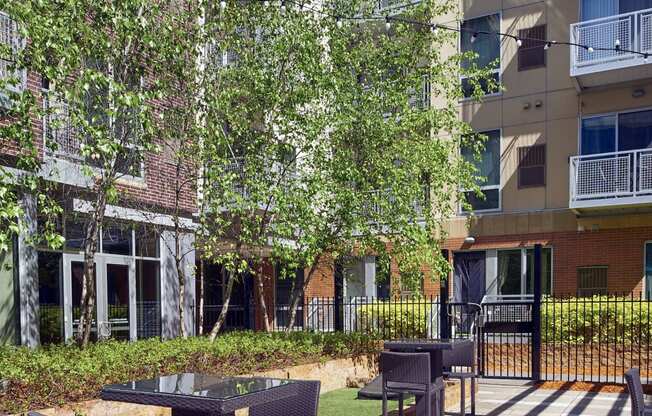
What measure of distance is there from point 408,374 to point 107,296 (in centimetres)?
806

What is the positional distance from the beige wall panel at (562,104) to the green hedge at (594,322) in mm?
5970

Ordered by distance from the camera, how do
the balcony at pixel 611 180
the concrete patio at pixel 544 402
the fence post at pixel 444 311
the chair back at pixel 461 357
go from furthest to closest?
the balcony at pixel 611 180 → the fence post at pixel 444 311 → the concrete patio at pixel 544 402 → the chair back at pixel 461 357

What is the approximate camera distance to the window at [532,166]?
59.8 feet

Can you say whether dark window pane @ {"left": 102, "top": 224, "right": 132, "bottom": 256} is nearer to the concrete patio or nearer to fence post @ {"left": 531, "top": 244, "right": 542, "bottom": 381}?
the concrete patio

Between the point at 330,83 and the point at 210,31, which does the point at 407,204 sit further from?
the point at 210,31

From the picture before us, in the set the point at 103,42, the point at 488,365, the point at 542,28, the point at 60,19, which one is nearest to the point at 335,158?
the point at 103,42

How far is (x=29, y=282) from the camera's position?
34.2 feet

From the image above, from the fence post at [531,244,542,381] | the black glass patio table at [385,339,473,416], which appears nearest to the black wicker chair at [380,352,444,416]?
the black glass patio table at [385,339,473,416]

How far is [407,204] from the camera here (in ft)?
35.7

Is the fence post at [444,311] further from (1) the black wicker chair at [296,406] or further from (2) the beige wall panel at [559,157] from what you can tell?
(2) the beige wall panel at [559,157]

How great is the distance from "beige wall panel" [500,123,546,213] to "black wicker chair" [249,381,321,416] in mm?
14966

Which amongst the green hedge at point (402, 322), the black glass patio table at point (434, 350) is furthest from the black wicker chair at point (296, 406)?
the green hedge at point (402, 322)

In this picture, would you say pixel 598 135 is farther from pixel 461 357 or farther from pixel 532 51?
pixel 461 357

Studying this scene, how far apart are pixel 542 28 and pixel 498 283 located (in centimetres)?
783
